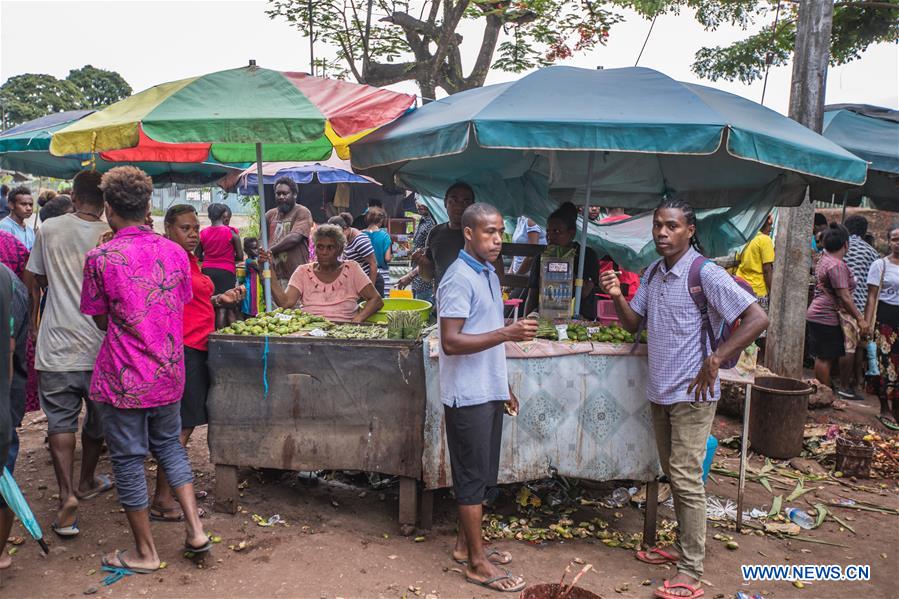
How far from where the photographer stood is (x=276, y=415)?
169 inches

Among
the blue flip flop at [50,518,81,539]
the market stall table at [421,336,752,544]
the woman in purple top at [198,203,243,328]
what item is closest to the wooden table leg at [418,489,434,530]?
the market stall table at [421,336,752,544]

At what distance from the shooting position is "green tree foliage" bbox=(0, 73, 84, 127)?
113 feet

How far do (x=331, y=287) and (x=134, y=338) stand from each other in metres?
1.99

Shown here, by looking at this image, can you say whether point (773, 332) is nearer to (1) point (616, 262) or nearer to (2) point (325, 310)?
(1) point (616, 262)

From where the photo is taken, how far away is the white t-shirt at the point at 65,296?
390 centimetres

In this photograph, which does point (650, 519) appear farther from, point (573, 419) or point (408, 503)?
point (408, 503)

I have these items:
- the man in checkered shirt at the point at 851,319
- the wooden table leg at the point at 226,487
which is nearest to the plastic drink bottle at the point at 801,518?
the man in checkered shirt at the point at 851,319

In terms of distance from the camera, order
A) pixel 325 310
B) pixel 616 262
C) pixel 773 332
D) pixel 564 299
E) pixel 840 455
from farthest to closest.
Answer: pixel 616 262 → pixel 773 332 → pixel 840 455 → pixel 325 310 → pixel 564 299

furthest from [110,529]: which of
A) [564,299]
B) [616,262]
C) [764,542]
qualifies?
[616,262]

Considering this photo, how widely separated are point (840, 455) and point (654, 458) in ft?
8.37

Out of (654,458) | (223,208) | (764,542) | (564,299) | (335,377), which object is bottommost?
(764,542)

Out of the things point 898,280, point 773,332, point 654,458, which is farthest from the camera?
point 773,332

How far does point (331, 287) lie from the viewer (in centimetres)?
526

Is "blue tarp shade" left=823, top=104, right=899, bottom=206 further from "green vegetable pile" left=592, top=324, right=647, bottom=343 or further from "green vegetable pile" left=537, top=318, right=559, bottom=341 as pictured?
"green vegetable pile" left=537, top=318, right=559, bottom=341
